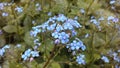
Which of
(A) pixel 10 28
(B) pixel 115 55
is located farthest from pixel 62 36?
(A) pixel 10 28

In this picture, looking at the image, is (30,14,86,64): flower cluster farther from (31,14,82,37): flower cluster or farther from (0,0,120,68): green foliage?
(0,0,120,68): green foliage

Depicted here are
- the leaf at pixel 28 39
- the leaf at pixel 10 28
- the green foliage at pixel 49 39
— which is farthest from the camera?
the leaf at pixel 10 28

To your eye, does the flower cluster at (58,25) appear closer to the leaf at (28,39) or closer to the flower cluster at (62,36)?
the flower cluster at (62,36)

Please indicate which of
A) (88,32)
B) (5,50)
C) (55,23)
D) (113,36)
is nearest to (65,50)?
(88,32)

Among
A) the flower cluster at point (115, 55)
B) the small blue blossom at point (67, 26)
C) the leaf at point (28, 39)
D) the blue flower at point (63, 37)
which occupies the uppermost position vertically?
the small blue blossom at point (67, 26)

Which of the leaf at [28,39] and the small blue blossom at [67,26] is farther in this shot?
the leaf at [28,39]

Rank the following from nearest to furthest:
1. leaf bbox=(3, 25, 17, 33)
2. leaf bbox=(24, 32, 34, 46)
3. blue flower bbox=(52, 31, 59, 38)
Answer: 1. blue flower bbox=(52, 31, 59, 38)
2. leaf bbox=(24, 32, 34, 46)
3. leaf bbox=(3, 25, 17, 33)

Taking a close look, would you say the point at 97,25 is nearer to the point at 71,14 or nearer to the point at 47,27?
the point at 71,14

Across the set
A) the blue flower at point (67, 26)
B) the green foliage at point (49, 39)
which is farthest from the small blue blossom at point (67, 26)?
the green foliage at point (49, 39)

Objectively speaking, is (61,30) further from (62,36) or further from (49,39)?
(49,39)

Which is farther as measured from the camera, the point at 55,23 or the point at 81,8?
the point at 81,8

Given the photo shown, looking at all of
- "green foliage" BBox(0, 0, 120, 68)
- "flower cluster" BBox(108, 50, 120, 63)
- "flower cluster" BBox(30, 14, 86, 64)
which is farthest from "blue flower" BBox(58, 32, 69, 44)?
"flower cluster" BBox(108, 50, 120, 63)
